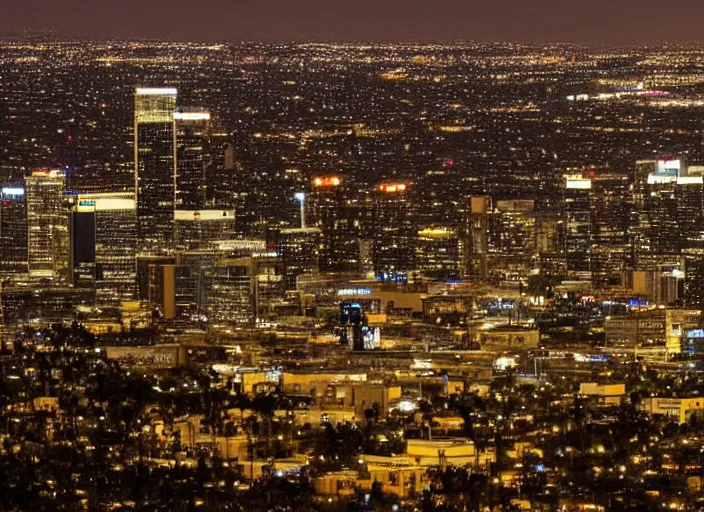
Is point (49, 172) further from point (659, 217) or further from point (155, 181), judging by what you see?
point (659, 217)

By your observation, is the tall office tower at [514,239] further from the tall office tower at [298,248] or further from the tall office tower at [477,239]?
the tall office tower at [298,248]

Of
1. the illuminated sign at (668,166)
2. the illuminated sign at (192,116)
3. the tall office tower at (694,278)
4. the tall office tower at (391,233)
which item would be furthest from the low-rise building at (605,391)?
the tall office tower at (391,233)

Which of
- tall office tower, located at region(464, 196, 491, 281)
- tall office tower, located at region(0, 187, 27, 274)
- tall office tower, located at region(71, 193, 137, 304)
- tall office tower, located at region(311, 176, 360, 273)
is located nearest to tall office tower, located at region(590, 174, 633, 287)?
tall office tower, located at region(464, 196, 491, 281)

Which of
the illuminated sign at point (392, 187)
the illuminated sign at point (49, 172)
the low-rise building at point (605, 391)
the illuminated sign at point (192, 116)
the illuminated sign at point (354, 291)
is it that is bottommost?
the low-rise building at point (605, 391)

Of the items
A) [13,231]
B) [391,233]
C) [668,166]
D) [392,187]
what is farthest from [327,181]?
[668,166]

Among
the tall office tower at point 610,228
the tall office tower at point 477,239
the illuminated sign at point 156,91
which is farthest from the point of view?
the tall office tower at point 477,239

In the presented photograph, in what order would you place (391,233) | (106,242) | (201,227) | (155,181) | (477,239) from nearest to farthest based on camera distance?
(155,181) → (201,227) → (106,242) → (391,233) → (477,239)

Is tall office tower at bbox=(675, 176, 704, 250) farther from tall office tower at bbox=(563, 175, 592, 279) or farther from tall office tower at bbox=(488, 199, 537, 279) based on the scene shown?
tall office tower at bbox=(488, 199, 537, 279)

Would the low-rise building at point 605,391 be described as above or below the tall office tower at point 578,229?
below
